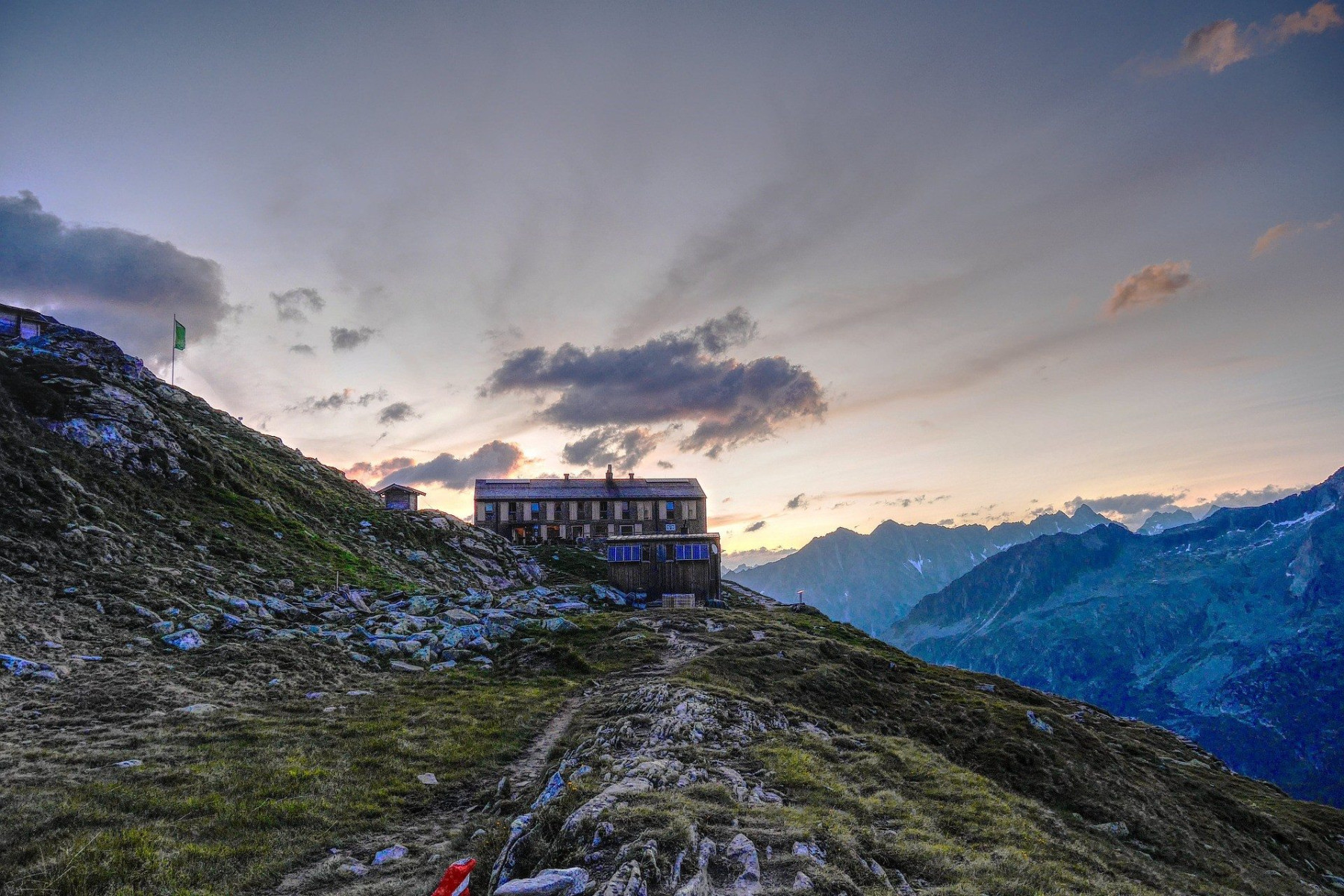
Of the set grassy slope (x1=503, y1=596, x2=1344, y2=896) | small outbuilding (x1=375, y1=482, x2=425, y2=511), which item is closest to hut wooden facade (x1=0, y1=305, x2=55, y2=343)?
small outbuilding (x1=375, y1=482, x2=425, y2=511)

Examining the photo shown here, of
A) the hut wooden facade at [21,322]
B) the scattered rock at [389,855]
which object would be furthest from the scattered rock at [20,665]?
the hut wooden facade at [21,322]

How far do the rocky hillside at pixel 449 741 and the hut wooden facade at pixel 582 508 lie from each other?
168 ft

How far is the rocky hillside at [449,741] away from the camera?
11641mm

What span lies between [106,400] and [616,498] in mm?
72417

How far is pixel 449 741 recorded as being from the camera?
20734mm

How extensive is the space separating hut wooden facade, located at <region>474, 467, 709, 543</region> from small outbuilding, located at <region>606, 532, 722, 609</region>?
36582 mm

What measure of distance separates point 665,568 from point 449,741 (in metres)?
46.0

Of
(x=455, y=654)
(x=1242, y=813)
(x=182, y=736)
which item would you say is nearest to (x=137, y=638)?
(x=182, y=736)

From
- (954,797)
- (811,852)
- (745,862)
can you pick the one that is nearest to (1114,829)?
(954,797)

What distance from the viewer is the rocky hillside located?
11641 millimetres

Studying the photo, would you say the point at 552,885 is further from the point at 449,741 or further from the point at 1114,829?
the point at 1114,829

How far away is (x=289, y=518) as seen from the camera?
51.5 metres

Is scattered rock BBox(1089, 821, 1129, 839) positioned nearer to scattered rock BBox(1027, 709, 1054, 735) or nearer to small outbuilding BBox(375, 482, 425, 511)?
scattered rock BBox(1027, 709, 1054, 735)

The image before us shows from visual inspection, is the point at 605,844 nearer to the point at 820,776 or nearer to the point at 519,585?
the point at 820,776
